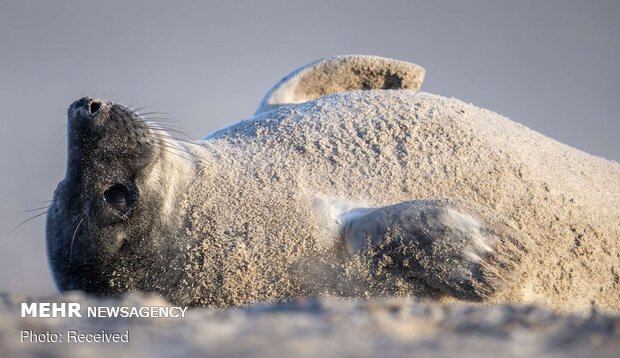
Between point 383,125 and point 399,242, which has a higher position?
point 383,125

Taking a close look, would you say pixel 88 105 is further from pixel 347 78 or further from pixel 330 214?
pixel 347 78

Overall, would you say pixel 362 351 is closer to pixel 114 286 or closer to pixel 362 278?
pixel 362 278

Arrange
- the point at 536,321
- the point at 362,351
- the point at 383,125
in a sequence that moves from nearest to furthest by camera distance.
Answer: the point at 362,351 < the point at 536,321 < the point at 383,125

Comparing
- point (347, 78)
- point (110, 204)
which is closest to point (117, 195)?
point (110, 204)

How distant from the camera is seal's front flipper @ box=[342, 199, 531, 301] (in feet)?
11.8

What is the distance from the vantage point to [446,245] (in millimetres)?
3662

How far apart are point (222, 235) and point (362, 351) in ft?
8.09

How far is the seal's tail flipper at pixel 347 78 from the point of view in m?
5.62

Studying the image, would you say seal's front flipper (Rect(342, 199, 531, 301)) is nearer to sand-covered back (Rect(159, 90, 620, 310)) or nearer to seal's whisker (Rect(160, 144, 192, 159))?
sand-covered back (Rect(159, 90, 620, 310))

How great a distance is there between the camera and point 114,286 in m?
4.00

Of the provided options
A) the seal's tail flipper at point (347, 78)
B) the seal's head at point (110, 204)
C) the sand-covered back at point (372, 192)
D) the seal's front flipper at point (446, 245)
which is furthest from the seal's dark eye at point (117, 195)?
the seal's tail flipper at point (347, 78)

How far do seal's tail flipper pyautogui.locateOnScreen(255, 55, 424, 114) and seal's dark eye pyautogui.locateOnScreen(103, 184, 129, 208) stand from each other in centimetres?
181

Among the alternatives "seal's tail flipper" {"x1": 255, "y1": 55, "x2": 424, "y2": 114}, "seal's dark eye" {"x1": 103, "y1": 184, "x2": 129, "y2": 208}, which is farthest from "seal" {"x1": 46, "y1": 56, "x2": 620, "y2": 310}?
"seal's tail flipper" {"x1": 255, "y1": 55, "x2": 424, "y2": 114}

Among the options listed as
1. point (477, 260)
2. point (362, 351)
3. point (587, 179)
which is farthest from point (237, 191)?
point (362, 351)
